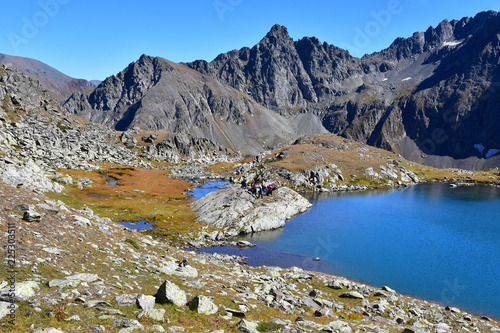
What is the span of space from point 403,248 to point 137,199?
7108 centimetres

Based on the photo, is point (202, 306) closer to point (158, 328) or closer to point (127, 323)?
point (158, 328)

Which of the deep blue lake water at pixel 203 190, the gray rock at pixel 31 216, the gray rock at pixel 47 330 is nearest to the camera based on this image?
the gray rock at pixel 47 330

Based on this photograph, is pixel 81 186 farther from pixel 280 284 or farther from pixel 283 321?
pixel 283 321

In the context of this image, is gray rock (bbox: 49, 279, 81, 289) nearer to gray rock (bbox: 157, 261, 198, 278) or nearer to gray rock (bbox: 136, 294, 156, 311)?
gray rock (bbox: 136, 294, 156, 311)

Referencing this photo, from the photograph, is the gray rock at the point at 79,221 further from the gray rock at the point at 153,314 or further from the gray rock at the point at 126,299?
the gray rock at the point at 153,314

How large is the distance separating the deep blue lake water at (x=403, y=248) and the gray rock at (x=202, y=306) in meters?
31.4

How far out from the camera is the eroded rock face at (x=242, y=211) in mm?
63750

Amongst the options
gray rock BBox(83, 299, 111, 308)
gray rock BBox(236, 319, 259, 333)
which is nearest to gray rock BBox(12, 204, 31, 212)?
gray rock BBox(83, 299, 111, 308)

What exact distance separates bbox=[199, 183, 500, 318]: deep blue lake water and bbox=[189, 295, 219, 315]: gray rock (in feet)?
103

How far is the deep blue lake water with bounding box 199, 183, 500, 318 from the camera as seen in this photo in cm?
4188

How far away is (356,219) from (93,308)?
76380mm

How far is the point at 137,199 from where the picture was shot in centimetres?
8619

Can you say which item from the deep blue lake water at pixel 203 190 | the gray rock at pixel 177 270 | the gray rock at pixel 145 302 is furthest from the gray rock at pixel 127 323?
the deep blue lake water at pixel 203 190

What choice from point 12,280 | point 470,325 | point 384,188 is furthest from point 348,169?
point 12,280
